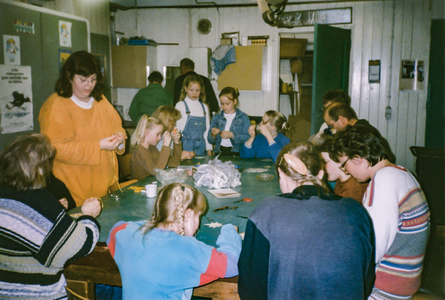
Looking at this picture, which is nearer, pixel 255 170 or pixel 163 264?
pixel 163 264

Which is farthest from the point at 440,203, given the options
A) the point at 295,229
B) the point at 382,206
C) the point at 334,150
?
the point at 295,229

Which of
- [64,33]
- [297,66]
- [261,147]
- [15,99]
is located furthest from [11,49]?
[297,66]

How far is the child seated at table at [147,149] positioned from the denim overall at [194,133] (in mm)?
1030

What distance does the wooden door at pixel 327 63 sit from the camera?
4988 mm

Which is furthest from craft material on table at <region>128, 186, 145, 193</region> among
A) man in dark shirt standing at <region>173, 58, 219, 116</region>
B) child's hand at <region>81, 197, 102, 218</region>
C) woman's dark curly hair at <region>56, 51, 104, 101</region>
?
man in dark shirt standing at <region>173, 58, 219, 116</region>

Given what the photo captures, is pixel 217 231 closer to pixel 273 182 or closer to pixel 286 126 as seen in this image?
pixel 273 182

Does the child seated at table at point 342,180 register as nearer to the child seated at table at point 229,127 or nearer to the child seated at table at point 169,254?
the child seated at table at point 169,254

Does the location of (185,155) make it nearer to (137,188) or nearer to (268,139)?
(268,139)

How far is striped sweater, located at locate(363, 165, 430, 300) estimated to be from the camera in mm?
1424

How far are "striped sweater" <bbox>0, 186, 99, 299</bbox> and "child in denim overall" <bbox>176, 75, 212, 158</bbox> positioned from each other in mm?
2807

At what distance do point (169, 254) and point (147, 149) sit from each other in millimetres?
1997

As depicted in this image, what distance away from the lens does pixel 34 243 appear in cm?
137

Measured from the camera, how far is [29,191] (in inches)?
56.0

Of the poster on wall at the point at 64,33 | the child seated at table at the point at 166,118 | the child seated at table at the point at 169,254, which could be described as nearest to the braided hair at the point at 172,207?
the child seated at table at the point at 169,254
